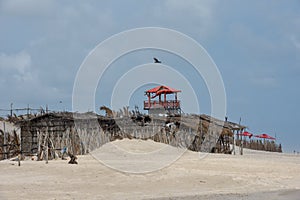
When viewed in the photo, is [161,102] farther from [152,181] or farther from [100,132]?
[152,181]

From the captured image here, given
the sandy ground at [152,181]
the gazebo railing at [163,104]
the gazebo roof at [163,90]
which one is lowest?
the sandy ground at [152,181]

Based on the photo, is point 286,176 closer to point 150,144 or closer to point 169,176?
point 169,176

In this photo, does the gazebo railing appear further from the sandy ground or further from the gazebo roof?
the sandy ground

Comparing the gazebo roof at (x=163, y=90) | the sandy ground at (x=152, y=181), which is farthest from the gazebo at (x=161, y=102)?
the sandy ground at (x=152, y=181)

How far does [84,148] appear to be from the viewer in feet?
95.8

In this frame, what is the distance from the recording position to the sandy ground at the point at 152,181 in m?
14.4

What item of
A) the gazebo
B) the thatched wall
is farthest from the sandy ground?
the gazebo

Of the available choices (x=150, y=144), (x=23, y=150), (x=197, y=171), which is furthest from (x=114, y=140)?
(x=197, y=171)

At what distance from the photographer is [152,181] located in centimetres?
1752

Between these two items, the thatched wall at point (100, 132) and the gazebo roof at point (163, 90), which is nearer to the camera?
the thatched wall at point (100, 132)

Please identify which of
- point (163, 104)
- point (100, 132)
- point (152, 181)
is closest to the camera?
point (152, 181)

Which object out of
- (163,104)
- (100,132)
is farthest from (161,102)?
(100,132)

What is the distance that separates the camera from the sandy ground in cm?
1441

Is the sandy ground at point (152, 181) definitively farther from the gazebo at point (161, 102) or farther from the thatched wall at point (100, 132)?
the gazebo at point (161, 102)
